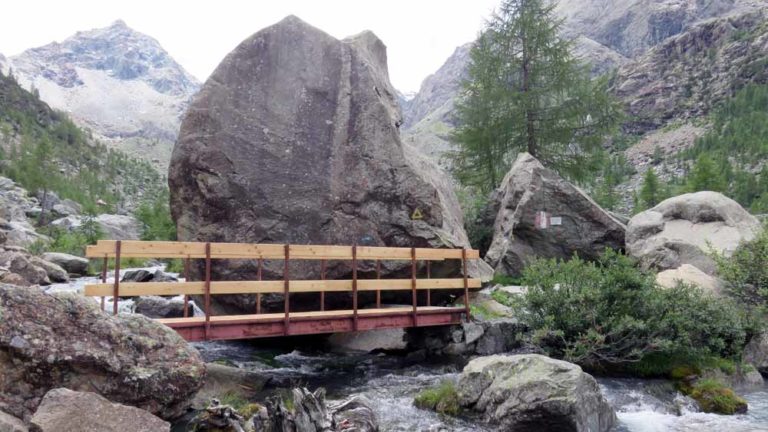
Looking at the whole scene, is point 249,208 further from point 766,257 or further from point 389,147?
point 766,257

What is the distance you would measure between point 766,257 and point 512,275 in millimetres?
9034

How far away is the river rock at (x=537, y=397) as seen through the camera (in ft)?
27.6

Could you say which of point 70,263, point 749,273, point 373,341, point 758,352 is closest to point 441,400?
point 373,341

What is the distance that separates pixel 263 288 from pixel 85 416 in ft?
18.3

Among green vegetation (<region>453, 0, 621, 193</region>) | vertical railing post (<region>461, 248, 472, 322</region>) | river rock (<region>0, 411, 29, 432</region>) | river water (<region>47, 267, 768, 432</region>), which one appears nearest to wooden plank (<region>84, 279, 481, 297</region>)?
vertical railing post (<region>461, 248, 472, 322</region>)

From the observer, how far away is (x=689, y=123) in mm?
115812

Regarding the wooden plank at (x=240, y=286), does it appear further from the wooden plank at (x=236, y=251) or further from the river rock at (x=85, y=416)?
the river rock at (x=85, y=416)

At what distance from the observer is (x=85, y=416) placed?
5.85m

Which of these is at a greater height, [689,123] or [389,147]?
[689,123]

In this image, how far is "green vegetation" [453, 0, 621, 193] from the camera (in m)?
27.9

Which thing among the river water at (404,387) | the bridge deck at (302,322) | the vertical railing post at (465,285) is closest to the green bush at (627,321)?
the river water at (404,387)

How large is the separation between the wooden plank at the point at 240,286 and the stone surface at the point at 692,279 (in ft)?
18.4

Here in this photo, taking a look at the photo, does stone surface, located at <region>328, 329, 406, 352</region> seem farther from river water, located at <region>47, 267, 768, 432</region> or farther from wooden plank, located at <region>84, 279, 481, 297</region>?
wooden plank, located at <region>84, 279, 481, 297</region>

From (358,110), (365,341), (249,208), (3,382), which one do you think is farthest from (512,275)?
(3,382)
